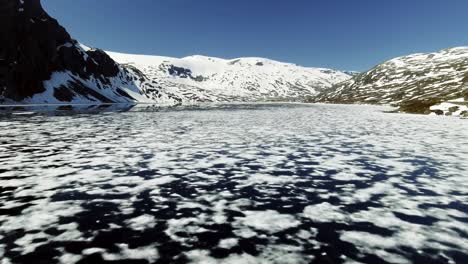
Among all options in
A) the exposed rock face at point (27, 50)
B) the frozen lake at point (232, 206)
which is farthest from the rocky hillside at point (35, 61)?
the frozen lake at point (232, 206)

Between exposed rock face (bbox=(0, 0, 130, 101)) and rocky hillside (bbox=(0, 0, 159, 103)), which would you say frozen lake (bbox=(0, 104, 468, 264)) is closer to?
rocky hillside (bbox=(0, 0, 159, 103))

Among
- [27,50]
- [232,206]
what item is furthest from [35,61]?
[232,206]

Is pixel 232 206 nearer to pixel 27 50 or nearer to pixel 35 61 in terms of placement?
pixel 27 50

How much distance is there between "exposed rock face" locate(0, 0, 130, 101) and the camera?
13825cm

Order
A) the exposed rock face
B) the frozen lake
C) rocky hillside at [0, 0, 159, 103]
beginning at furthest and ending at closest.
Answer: rocky hillside at [0, 0, 159, 103], the exposed rock face, the frozen lake

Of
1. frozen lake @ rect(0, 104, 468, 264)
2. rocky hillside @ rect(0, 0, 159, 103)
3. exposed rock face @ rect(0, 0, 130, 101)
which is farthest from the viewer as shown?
rocky hillside @ rect(0, 0, 159, 103)

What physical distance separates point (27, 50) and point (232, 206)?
171993 mm

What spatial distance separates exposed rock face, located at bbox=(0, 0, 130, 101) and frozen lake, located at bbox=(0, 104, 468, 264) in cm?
13893

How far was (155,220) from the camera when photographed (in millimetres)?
9203

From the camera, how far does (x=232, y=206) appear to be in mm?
10438

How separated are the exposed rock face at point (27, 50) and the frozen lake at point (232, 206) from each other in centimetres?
13893

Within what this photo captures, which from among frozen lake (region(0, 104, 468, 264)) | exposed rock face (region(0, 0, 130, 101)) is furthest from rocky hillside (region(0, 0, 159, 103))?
frozen lake (region(0, 104, 468, 264))

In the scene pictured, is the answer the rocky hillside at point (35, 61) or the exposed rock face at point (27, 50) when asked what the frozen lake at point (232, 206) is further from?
the exposed rock face at point (27, 50)

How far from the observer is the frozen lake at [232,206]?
7.38 metres
